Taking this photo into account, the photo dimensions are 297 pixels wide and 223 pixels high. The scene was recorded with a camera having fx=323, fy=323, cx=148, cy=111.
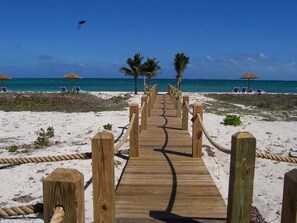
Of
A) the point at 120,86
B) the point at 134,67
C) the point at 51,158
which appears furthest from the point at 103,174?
the point at 120,86

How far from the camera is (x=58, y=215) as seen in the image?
162 centimetres

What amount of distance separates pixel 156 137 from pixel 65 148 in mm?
2519

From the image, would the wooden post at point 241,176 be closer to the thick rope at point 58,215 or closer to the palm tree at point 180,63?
the thick rope at point 58,215

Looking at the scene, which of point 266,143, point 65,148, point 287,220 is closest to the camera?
point 287,220

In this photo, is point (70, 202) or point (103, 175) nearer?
point (70, 202)

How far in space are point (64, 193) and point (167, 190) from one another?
11.5 feet

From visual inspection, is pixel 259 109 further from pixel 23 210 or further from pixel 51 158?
pixel 23 210

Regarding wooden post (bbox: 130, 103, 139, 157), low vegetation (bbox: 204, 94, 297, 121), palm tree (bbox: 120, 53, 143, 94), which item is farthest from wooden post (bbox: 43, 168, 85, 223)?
palm tree (bbox: 120, 53, 143, 94)

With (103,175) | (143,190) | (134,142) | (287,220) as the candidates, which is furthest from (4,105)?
(287,220)

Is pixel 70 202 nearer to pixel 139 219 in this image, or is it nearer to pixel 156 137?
pixel 139 219

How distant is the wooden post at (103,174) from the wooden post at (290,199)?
1.54m

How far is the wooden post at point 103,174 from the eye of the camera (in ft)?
9.60

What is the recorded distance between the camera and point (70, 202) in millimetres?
1650

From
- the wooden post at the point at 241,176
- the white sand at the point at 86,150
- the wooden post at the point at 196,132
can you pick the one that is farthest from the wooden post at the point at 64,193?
the wooden post at the point at 196,132
